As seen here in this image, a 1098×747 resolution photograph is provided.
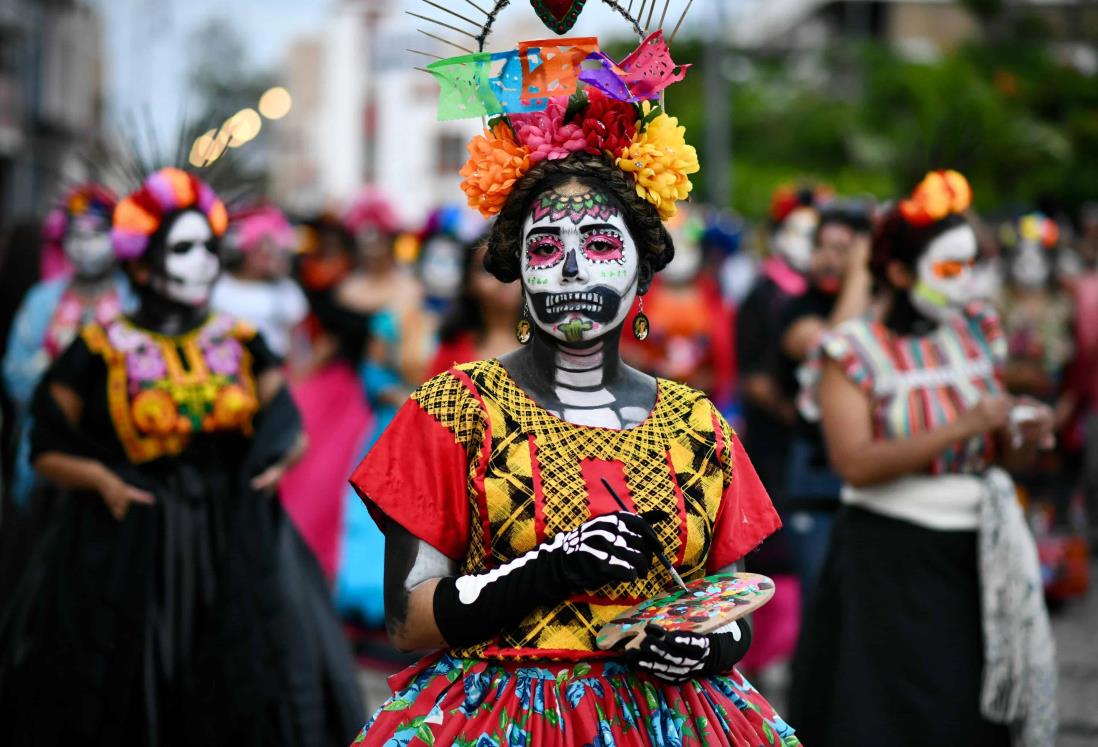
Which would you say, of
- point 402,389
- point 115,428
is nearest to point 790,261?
point 402,389

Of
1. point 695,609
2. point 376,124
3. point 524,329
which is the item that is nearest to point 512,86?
point 524,329

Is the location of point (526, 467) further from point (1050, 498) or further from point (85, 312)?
point (1050, 498)

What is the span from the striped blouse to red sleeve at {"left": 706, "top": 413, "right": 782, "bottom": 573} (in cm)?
181

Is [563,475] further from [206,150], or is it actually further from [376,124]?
[376,124]

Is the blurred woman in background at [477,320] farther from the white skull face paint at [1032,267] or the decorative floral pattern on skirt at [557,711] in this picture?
the decorative floral pattern on skirt at [557,711]

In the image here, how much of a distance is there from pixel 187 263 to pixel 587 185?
7.83 feet

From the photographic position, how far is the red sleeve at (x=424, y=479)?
3.21m

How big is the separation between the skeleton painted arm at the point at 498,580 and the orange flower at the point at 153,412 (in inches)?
87.4

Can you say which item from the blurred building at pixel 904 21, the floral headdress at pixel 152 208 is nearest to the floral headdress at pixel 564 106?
the floral headdress at pixel 152 208

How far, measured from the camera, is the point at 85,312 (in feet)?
A: 23.9

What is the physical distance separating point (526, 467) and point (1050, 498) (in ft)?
26.8

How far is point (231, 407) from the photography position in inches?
212

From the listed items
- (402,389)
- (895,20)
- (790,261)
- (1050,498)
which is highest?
(895,20)

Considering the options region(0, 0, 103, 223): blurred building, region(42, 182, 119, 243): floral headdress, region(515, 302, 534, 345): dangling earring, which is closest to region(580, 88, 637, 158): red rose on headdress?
region(515, 302, 534, 345): dangling earring
